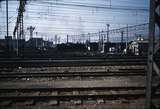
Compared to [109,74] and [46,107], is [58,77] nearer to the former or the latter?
[109,74]

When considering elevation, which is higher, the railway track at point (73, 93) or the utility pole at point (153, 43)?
the utility pole at point (153, 43)

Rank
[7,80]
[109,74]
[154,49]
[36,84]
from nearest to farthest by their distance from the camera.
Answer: [154,49], [36,84], [7,80], [109,74]

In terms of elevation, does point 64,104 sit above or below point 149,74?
below

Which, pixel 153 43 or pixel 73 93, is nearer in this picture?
pixel 153 43

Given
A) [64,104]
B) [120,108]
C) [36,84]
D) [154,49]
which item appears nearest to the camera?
[154,49]

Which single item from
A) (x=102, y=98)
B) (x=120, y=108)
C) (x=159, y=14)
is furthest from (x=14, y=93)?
(x=159, y=14)

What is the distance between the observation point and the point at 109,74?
600 inches

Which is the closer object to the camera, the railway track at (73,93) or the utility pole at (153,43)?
the utility pole at (153,43)

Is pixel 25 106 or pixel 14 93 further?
pixel 14 93

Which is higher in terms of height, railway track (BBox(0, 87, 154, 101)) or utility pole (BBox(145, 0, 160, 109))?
utility pole (BBox(145, 0, 160, 109))

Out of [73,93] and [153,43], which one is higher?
[153,43]

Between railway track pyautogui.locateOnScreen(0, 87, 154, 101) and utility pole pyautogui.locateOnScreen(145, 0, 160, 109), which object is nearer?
utility pole pyautogui.locateOnScreen(145, 0, 160, 109)

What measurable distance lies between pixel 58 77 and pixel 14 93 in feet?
14.6

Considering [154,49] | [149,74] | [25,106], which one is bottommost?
[25,106]
